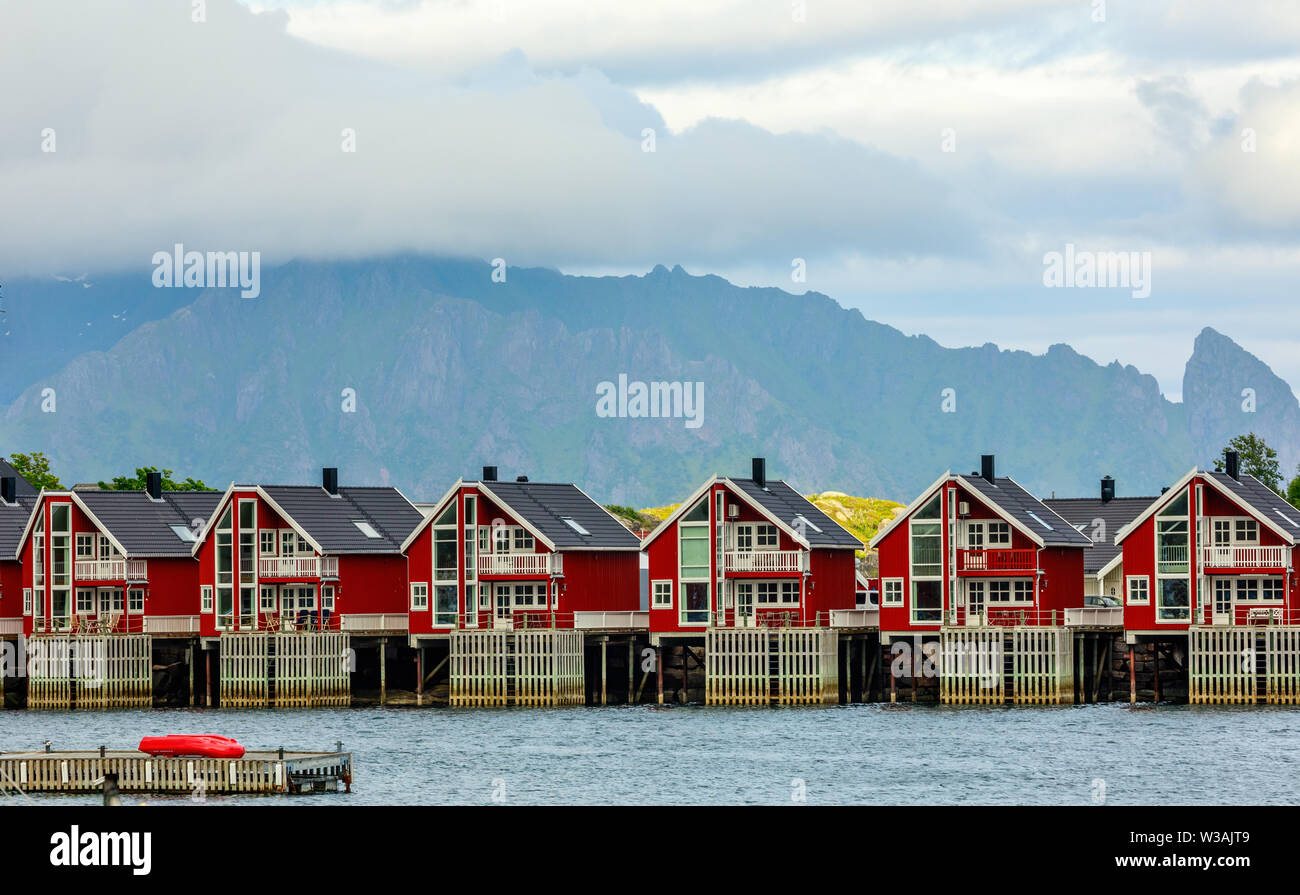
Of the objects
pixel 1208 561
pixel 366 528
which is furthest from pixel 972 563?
pixel 366 528

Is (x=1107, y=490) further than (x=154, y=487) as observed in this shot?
Yes

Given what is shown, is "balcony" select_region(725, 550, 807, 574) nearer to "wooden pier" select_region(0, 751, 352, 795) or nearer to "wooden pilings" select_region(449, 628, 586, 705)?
"wooden pilings" select_region(449, 628, 586, 705)

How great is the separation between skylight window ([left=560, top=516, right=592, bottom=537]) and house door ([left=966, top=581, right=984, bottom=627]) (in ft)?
52.9

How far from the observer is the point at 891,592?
8650 centimetres

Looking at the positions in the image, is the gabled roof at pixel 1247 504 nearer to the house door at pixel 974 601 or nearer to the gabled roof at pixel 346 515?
the house door at pixel 974 601

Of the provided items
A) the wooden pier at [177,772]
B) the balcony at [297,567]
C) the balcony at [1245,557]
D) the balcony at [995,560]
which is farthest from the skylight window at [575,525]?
the wooden pier at [177,772]

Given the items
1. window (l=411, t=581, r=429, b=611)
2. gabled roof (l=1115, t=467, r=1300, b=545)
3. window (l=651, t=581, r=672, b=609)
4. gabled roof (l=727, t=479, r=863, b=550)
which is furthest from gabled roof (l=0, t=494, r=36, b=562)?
gabled roof (l=1115, t=467, r=1300, b=545)

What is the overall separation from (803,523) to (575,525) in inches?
402

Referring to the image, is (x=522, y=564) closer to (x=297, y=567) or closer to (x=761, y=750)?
(x=297, y=567)

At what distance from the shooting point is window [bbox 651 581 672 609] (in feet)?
289

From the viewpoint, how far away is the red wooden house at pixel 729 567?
87.0 meters

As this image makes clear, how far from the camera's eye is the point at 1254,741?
69.8 meters

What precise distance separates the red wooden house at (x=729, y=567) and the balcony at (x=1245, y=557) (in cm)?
1504

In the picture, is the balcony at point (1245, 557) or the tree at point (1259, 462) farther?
the tree at point (1259, 462)
